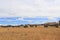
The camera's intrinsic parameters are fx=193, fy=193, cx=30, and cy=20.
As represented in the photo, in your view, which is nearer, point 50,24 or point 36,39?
point 36,39

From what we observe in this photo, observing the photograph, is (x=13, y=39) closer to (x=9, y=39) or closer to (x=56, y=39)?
(x=9, y=39)

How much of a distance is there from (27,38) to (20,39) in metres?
0.81

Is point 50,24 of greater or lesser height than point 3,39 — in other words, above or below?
below

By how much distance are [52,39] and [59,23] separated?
88.6 feet

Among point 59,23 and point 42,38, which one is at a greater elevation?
point 42,38

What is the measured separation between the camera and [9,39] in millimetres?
20734

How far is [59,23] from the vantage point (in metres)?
47.6

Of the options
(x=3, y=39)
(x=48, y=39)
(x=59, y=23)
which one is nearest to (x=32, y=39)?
(x=48, y=39)

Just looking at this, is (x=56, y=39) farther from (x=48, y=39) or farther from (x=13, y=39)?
(x=13, y=39)

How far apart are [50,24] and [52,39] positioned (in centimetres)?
2787

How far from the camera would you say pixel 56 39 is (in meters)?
21.0

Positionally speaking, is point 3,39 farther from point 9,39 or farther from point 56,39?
point 56,39

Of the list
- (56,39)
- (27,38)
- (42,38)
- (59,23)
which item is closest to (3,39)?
(27,38)

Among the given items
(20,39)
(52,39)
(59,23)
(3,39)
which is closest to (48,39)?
(52,39)
